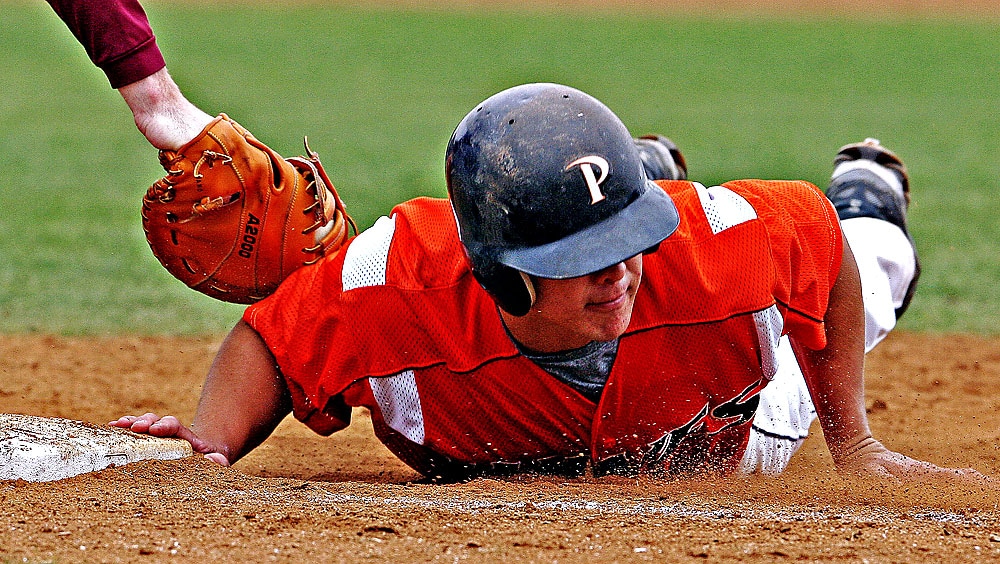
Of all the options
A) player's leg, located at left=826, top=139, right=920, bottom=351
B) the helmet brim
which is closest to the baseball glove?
the helmet brim

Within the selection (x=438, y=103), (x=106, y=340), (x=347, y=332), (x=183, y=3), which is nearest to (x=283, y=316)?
(x=347, y=332)

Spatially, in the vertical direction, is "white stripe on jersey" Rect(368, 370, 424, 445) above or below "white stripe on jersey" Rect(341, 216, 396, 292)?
below

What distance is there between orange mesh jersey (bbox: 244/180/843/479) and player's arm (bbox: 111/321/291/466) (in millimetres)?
52

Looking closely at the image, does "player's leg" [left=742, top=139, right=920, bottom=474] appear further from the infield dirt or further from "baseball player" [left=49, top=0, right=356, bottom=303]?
"baseball player" [left=49, top=0, right=356, bottom=303]

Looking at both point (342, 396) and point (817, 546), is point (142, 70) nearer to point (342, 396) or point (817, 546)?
point (342, 396)

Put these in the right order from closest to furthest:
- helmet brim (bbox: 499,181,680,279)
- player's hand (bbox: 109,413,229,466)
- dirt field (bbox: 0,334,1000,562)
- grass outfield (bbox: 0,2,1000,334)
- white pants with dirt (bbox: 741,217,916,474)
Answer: dirt field (bbox: 0,334,1000,562)
helmet brim (bbox: 499,181,680,279)
player's hand (bbox: 109,413,229,466)
white pants with dirt (bbox: 741,217,916,474)
grass outfield (bbox: 0,2,1000,334)

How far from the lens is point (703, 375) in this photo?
9.70 ft

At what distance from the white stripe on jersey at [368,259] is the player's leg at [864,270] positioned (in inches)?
48.4

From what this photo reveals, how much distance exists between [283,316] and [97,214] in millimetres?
5797

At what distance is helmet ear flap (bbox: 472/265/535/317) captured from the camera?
2561 mm

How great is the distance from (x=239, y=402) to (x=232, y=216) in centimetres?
49

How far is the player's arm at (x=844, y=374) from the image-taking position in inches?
125

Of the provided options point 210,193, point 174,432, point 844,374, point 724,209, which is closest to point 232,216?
point 210,193

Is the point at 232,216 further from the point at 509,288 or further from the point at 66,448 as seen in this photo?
the point at 509,288
